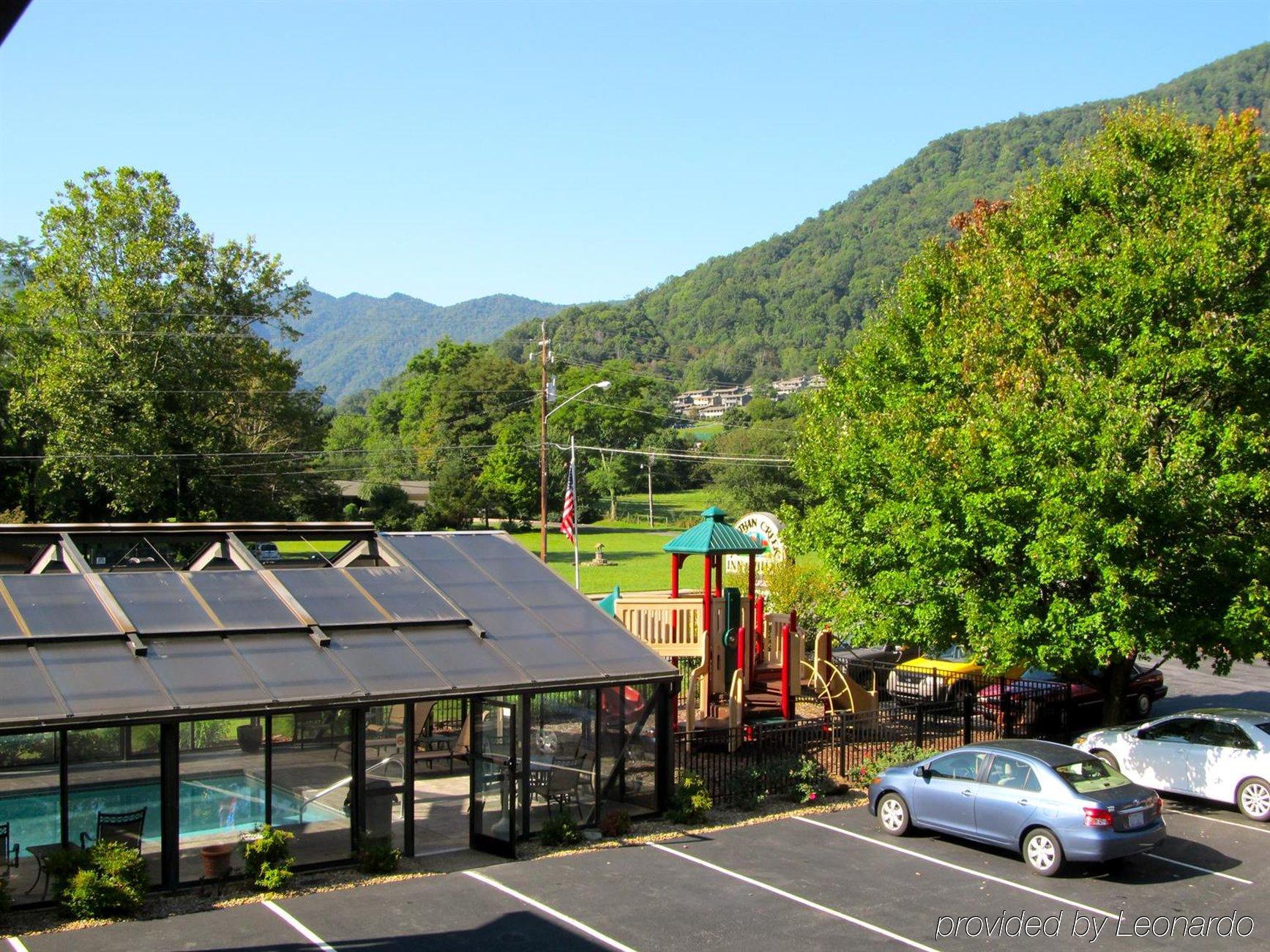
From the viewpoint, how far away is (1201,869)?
549 inches

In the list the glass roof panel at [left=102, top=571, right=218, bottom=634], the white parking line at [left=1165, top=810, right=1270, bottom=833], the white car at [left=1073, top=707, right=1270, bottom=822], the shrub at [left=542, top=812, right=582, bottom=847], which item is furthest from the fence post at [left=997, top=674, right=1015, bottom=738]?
the glass roof panel at [left=102, top=571, right=218, bottom=634]

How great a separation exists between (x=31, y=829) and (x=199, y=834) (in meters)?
1.71

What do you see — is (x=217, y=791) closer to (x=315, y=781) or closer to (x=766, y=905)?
(x=315, y=781)

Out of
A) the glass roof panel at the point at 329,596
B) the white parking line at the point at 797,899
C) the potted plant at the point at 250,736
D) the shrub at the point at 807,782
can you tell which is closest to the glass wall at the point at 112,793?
the potted plant at the point at 250,736

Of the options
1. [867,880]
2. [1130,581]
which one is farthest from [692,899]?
[1130,581]

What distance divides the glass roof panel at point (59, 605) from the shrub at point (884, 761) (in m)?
11.4

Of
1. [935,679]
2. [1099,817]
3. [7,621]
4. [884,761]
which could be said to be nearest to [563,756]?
[884,761]

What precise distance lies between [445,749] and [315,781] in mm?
5722

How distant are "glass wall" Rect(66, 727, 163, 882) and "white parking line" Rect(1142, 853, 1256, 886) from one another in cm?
1189

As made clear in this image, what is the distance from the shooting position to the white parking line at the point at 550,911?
11.3m

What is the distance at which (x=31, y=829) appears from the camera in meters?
12.0

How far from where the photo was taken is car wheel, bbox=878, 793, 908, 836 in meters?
15.3

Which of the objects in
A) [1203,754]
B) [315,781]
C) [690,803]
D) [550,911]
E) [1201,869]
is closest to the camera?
[550,911]

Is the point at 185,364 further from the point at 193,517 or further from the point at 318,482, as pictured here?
the point at 318,482
